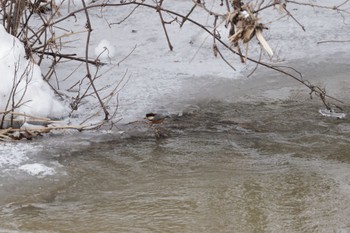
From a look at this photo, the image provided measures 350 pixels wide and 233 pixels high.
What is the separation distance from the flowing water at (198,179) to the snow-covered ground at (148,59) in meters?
0.26

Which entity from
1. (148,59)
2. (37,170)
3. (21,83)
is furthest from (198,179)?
(148,59)

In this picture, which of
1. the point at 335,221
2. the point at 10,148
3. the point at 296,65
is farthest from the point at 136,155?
the point at 296,65

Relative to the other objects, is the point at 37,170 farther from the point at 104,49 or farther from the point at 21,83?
the point at 104,49

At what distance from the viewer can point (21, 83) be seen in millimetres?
4836

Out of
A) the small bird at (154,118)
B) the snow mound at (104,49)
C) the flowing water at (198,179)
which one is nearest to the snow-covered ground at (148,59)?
the snow mound at (104,49)

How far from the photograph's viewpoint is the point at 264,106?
5363 mm

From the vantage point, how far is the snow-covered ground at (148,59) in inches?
192

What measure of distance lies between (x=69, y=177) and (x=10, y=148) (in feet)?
1.69

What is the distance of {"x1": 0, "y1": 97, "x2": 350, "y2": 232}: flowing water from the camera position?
354cm

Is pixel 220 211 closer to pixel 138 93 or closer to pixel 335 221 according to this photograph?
pixel 335 221

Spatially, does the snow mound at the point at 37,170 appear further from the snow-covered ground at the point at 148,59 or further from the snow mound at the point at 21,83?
the snow mound at the point at 21,83

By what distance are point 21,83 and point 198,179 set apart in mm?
1446

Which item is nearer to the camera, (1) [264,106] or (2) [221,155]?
(2) [221,155]

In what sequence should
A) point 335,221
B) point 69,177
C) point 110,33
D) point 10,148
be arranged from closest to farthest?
point 335,221 < point 69,177 < point 10,148 < point 110,33
